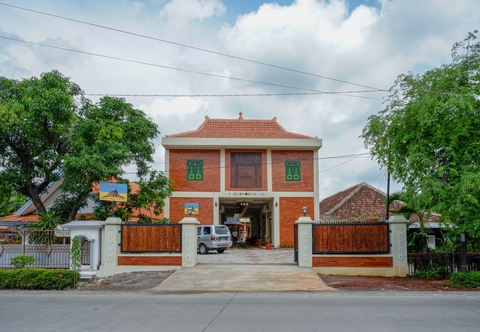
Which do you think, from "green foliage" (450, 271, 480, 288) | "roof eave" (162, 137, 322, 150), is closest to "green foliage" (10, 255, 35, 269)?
"green foliage" (450, 271, 480, 288)

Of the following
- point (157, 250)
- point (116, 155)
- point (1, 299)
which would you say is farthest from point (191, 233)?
point (1, 299)

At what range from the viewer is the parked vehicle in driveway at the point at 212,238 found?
1003 inches

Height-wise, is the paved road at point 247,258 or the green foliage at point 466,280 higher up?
the green foliage at point 466,280

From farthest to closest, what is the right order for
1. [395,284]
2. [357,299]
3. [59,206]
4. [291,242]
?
1. [291,242]
2. [59,206]
3. [395,284]
4. [357,299]

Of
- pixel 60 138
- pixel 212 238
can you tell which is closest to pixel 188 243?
pixel 60 138

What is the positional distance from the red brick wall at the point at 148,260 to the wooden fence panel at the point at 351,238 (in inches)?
216

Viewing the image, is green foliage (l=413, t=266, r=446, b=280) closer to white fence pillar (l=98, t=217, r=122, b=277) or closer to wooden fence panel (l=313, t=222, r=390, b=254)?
wooden fence panel (l=313, t=222, r=390, b=254)

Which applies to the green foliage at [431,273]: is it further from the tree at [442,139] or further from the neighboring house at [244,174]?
the neighboring house at [244,174]

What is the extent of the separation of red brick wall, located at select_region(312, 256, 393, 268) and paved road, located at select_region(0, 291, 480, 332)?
388cm

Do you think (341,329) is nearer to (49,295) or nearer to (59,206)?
(49,295)

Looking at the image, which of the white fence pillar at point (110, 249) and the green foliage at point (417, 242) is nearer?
the white fence pillar at point (110, 249)

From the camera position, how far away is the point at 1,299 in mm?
11727

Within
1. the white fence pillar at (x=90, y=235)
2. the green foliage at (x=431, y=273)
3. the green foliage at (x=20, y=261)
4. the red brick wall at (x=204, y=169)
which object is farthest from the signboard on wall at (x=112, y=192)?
the red brick wall at (x=204, y=169)

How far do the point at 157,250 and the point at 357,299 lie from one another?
838cm
